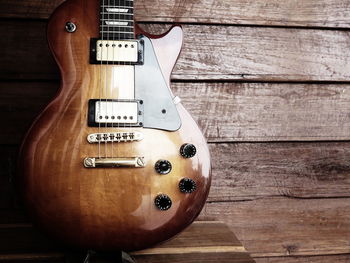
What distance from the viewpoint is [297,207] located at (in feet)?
3.91

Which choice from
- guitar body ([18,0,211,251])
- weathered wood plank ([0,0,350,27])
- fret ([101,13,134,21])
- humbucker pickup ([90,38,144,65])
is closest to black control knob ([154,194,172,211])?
guitar body ([18,0,211,251])

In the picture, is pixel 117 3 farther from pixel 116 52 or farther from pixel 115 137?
pixel 115 137

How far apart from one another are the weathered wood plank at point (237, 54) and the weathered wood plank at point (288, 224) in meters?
0.39

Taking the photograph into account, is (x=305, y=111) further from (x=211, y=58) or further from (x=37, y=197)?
(x=37, y=197)

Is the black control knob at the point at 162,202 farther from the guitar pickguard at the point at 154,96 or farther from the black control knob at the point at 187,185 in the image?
the guitar pickguard at the point at 154,96

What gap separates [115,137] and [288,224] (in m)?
0.69

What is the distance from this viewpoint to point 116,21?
84 centimetres

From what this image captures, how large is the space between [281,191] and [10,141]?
81cm

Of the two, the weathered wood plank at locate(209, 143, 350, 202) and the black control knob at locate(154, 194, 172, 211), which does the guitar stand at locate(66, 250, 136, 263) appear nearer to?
the black control knob at locate(154, 194, 172, 211)

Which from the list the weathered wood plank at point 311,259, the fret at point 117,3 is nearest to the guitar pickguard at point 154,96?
the fret at point 117,3

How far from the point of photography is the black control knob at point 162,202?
2.54 feet

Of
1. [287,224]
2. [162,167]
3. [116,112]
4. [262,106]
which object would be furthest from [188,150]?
[287,224]

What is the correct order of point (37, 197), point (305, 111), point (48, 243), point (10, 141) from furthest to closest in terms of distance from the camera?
point (305, 111), point (10, 141), point (48, 243), point (37, 197)

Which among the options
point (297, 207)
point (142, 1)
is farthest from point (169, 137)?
point (297, 207)
